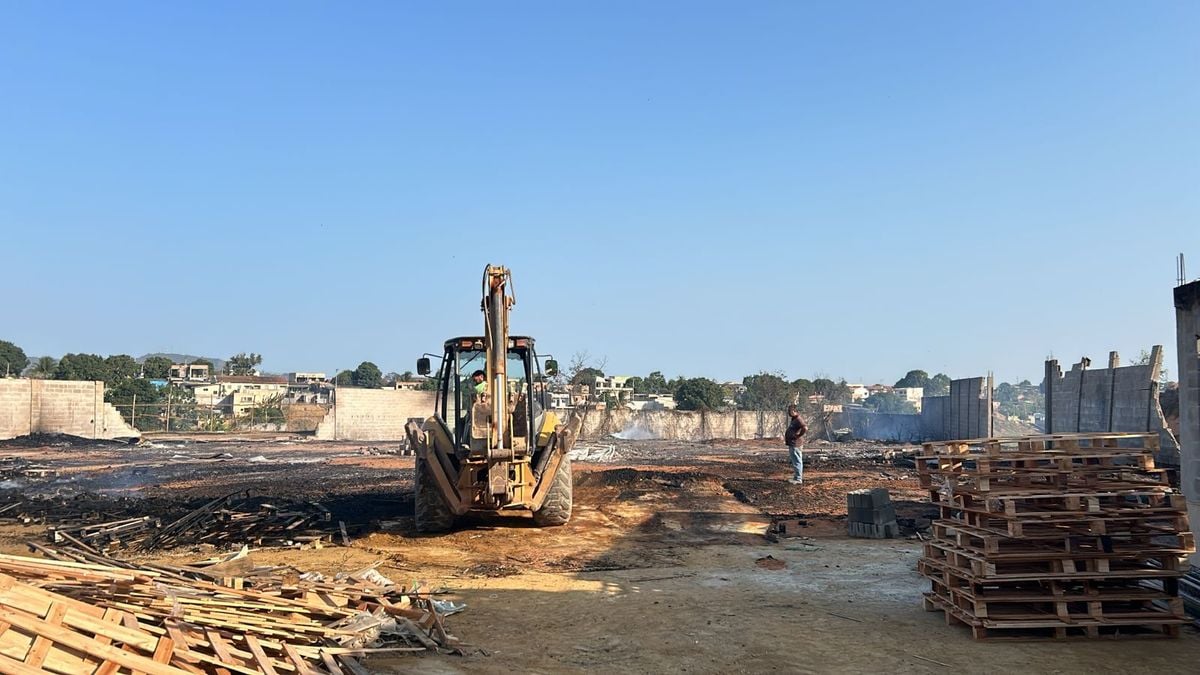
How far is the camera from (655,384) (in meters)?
78.3

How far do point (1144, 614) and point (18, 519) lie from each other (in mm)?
15543

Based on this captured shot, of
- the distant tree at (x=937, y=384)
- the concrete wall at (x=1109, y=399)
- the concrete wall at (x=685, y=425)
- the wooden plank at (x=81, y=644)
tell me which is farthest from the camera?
the distant tree at (x=937, y=384)

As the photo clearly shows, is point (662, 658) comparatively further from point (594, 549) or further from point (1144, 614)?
point (594, 549)

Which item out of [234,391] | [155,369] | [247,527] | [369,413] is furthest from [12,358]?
[247,527]

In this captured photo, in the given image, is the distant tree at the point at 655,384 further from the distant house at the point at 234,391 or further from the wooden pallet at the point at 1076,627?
the wooden pallet at the point at 1076,627

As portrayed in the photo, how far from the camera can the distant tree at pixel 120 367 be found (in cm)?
5600

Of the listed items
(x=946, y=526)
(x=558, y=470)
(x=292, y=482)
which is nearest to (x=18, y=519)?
(x=292, y=482)

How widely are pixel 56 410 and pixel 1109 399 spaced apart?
38.8 meters

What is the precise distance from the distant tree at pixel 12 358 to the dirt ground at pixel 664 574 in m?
58.8

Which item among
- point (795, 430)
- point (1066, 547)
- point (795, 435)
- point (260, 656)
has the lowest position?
point (260, 656)

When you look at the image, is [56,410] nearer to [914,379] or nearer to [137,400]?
[137,400]

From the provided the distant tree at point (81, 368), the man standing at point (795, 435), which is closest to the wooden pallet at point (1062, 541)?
the man standing at point (795, 435)

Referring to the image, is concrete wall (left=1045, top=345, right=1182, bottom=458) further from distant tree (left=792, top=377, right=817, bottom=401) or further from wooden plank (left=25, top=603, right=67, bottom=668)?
distant tree (left=792, top=377, right=817, bottom=401)

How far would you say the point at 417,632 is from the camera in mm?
6496
